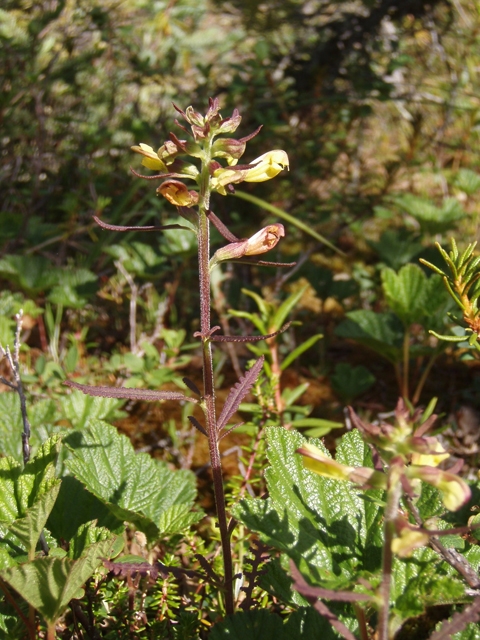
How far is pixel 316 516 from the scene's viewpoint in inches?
44.0

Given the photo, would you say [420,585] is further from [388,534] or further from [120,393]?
[120,393]

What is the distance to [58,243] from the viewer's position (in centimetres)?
302

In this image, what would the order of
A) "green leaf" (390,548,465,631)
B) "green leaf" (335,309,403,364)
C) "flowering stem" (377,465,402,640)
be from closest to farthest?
"flowering stem" (377,465,402,640) → "green leaf" (390,548,465,631) → "green leaf" (335,309,403,364)

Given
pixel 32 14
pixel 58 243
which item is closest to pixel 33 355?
pixel 58 243

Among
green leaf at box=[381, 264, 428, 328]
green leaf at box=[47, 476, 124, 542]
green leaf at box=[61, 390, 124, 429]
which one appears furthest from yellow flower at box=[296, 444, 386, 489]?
green leaf at box=[381, 264, 428, 328]

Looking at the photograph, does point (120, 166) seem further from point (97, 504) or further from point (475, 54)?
point (97, 504)

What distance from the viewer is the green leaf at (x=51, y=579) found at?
0.97 m

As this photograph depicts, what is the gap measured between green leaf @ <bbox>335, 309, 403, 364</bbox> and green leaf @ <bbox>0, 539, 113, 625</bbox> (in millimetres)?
1335

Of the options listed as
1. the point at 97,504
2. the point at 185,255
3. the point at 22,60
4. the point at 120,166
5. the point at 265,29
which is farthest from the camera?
the point at 265,29

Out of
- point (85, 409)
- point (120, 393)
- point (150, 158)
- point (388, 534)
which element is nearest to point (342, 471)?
point (388, 534)

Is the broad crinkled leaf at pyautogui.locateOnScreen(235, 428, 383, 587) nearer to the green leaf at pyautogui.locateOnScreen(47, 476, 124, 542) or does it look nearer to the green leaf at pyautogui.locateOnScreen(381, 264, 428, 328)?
the green leaf at pyautogui.locateOnScreen(47, 476, 124, 542)

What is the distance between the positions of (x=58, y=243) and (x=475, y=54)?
262cm

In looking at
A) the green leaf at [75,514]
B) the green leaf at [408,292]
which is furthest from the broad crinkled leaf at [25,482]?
the green leaf at [408,292]

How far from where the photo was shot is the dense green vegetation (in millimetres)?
1087
